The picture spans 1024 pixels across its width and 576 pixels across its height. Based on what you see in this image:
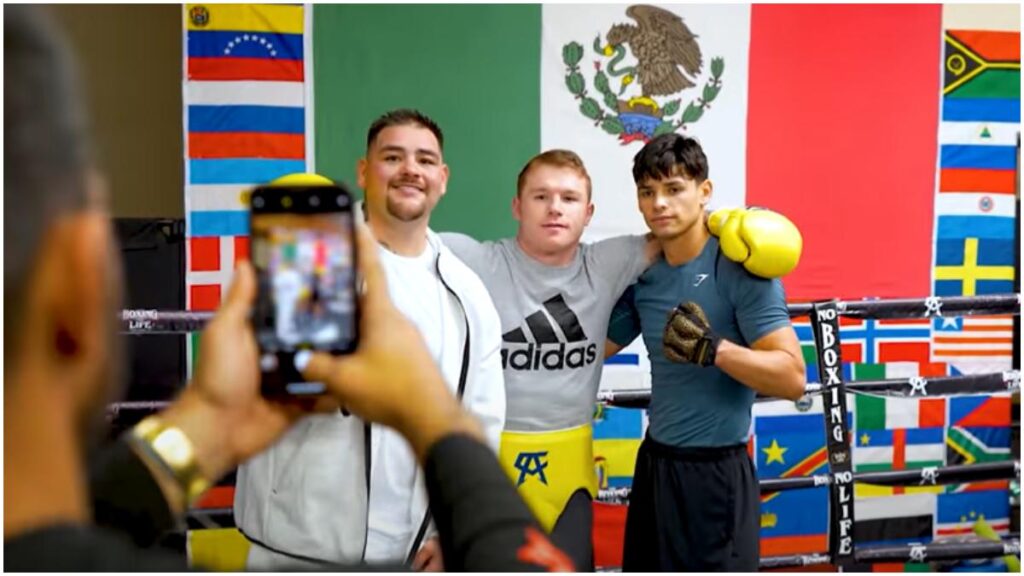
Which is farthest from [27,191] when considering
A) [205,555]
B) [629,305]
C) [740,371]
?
[205,555]

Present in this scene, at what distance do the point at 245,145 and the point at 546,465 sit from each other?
1.52 meters

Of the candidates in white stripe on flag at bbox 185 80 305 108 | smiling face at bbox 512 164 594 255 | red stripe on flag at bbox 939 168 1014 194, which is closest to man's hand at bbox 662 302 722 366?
smiling face at bbox 512 164 594 255

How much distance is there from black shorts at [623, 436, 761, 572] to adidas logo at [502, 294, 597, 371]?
1.00 feet

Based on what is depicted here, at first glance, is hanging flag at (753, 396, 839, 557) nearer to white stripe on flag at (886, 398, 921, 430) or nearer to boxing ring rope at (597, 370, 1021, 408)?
white stripe on flag at (886, 398, 921, 430)

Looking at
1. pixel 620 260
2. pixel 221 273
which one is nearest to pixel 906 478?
pixel 620 260

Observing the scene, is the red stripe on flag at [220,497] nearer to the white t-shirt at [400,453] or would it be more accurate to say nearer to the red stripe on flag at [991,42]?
the white t-shirt at [400,453]

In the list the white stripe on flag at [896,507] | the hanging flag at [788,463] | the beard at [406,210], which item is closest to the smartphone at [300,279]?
the beard at [406,210]

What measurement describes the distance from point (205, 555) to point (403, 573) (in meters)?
2.33

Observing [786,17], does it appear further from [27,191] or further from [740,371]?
[27,191]

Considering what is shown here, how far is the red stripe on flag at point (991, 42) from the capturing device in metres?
2.91

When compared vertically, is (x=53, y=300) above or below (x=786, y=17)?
below

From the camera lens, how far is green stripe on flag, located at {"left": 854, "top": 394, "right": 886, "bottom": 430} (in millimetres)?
2918

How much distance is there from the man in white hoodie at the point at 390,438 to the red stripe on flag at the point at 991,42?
2.43 metres

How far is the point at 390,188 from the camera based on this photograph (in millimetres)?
1387
